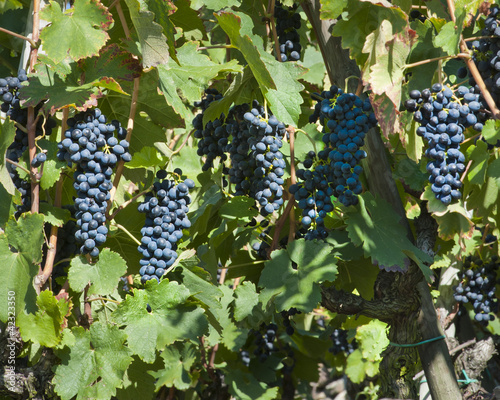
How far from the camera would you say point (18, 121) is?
176 cm

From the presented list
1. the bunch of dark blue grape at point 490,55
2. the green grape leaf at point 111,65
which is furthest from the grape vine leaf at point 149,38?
the bunch of dark blue grape at point 490,55

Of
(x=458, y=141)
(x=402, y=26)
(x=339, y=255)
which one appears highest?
(x=402, y=26)

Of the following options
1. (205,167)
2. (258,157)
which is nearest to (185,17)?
(205,167)

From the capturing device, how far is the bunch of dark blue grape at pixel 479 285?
8.98ft

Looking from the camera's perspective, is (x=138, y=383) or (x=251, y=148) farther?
(x=138, y=383)

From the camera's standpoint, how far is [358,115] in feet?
5.55

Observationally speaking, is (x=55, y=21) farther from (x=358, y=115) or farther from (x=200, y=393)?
(x=200, y=393)

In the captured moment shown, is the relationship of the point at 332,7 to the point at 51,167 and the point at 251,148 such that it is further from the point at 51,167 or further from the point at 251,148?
the point at 51,167

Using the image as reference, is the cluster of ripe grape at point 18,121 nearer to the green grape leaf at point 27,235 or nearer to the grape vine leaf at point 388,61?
the green grape leaf at point 27,235

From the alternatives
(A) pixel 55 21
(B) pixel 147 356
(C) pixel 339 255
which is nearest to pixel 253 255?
(C) pixel 339 255

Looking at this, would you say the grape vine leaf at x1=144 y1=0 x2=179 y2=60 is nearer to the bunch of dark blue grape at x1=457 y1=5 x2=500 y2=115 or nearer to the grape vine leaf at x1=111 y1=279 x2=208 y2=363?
the grape vine leaf at x1=111 y1=279 x2=208 y2=363

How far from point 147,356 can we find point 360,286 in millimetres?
799

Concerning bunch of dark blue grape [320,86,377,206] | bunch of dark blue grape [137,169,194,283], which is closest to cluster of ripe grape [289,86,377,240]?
bunch of dark blue grape [320,86,377,206]

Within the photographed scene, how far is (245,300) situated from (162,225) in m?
0.43
